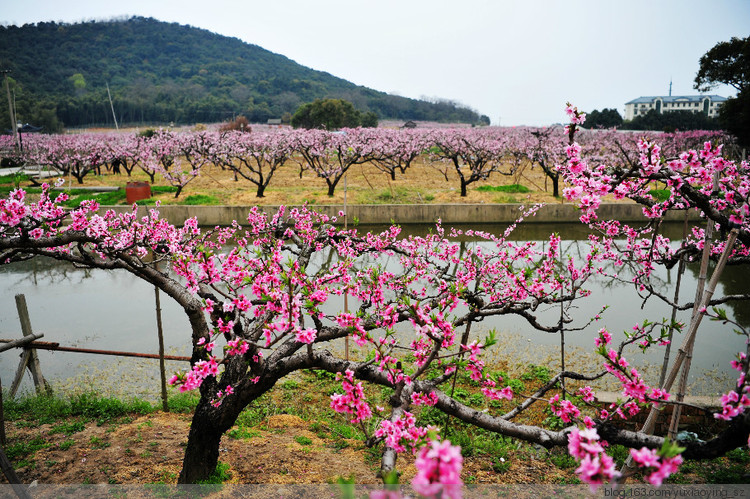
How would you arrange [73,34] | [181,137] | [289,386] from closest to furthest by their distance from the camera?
[289,386] < [181,137] < [73,34]

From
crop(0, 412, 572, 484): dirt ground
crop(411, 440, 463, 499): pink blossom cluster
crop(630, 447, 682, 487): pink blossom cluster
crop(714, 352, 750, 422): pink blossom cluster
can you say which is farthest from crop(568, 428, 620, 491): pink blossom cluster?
crop(0, 412, 572, 484): dirt ground

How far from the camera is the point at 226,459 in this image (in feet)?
12.6

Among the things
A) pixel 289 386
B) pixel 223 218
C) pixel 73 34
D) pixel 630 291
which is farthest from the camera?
pixel 73 34

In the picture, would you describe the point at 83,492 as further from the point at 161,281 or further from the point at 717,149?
the point at 717,149

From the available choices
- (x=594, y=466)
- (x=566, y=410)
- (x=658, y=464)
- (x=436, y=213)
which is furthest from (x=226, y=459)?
(x=436, y=213)

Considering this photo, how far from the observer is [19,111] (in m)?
44.8

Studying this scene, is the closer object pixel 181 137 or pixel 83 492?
pixel 83 492

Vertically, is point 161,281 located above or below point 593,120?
below

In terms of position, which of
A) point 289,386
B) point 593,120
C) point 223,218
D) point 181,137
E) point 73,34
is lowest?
point 289,386

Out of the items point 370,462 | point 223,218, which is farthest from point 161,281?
point 223,218

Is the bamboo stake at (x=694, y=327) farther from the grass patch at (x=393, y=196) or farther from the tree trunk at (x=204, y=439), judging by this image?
the grass patch at (x=393, y=196)

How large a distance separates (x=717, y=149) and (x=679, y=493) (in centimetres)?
259

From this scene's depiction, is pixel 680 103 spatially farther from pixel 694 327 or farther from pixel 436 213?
pixel 694 327

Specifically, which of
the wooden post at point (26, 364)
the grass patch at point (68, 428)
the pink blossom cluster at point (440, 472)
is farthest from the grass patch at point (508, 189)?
the pink blossom cluster at point (440, 472)
